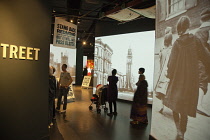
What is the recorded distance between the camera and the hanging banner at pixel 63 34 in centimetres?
547

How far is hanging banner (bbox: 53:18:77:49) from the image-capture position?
5.47 m

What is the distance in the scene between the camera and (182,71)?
2.61m

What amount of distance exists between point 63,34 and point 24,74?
297 centimetres

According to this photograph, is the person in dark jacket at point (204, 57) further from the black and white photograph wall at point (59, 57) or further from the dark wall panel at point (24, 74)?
the black and white photograph wall at point (59, 57)

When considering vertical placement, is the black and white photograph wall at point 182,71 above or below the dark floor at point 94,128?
above

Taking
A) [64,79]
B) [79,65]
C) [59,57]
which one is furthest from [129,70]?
[79,65]

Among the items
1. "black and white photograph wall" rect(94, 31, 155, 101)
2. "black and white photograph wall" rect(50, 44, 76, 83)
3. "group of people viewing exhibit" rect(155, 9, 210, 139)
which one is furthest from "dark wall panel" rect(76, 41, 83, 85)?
"group of people viewing exhibit" rect(155, 9, 210, 139)

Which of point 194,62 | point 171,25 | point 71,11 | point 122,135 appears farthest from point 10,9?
point 71,11

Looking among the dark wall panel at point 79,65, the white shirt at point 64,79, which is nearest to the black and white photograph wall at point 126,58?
the white shirt at point 64,79

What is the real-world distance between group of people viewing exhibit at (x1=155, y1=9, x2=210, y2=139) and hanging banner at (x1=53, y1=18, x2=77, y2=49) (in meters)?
3.59

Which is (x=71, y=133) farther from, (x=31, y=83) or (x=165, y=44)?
(x=165, y=44)

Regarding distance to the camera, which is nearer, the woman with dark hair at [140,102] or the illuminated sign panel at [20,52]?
the illuminated sign panel at [20,52]

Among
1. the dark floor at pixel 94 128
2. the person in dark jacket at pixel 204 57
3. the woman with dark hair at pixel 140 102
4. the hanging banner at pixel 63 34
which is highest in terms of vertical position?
the hanging banner at pixel 63 34

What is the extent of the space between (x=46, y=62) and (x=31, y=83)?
21.0 inches
